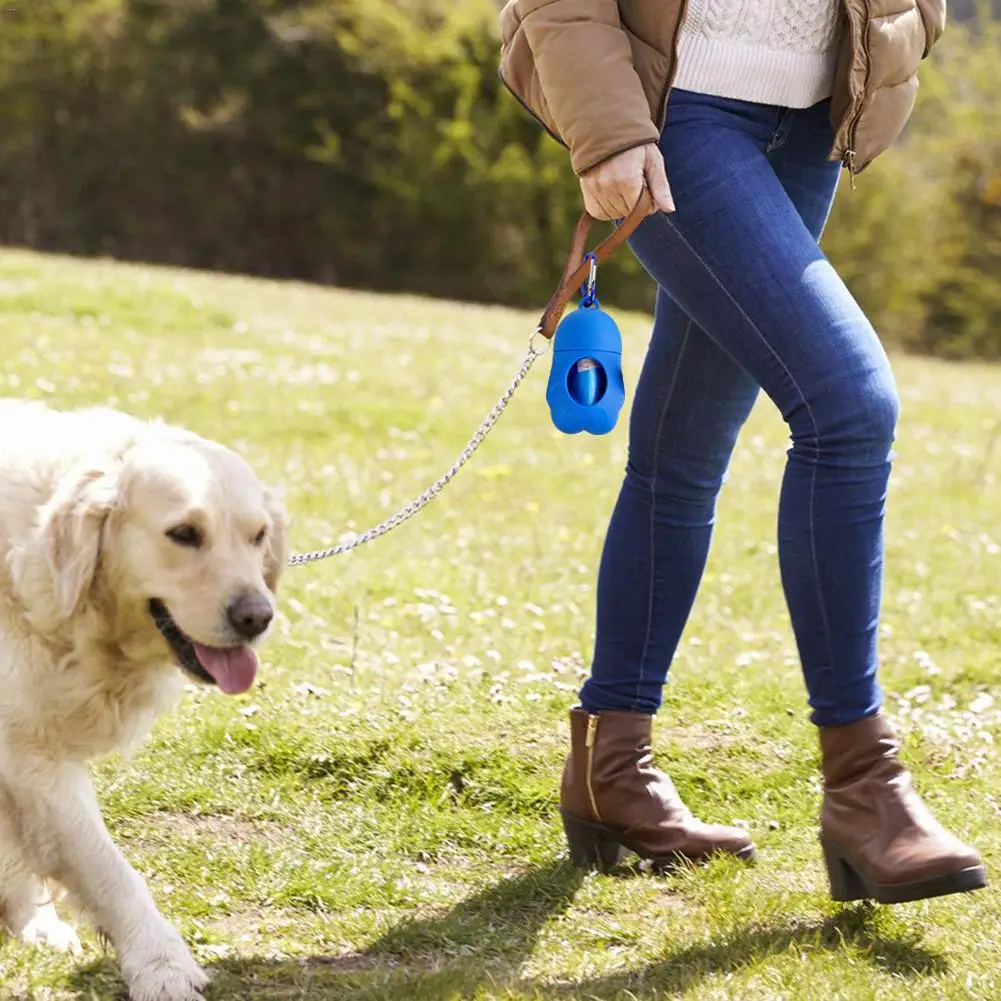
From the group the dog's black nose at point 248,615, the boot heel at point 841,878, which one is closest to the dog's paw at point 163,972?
the dog's black nose at point 248,615

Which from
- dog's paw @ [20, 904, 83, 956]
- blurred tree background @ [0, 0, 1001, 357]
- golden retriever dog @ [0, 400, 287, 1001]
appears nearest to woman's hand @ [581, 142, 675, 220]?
golden retriever dog @ [0, 400, 287, 1001]

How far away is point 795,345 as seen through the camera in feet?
9.81

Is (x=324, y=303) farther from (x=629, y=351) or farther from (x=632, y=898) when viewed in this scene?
(x=632, y=898)

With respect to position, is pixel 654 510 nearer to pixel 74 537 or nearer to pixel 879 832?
pixel 879 832

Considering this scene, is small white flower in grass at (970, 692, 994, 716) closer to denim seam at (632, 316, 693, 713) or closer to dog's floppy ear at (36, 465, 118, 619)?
denim seam at (632, 316, 693, 713)

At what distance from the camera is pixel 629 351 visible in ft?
47.4

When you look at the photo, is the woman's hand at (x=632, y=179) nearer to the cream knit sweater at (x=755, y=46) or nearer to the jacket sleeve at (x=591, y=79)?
the jacket sleeve at (x=591, y=79)

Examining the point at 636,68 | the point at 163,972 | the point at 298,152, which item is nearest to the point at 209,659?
the point at 163,972

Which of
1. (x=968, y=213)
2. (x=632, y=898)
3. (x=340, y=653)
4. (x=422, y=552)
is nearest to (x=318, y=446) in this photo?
(x=422, y=552)

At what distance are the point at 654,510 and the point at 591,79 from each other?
1026 mm

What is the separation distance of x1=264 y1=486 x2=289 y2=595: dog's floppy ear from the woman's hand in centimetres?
101

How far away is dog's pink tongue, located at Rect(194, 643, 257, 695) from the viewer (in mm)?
3104

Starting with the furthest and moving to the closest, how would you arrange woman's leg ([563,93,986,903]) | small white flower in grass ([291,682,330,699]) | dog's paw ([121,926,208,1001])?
small white flower in grass ([291,682,330,699]) → woman's leg ([563,93,986,903]) → dog's paw ([121,926,208,1001])

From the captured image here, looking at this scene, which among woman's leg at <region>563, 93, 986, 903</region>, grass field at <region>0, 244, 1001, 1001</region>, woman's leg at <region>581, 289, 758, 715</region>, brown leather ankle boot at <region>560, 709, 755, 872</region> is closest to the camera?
woman's leg at <region>563, 93, 986, 903</region>
